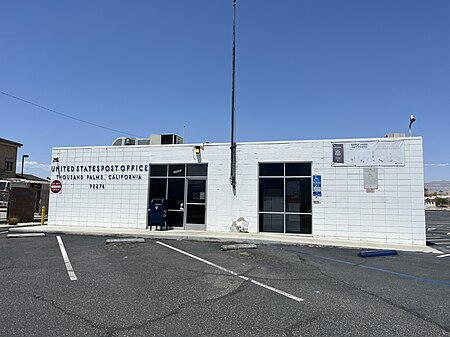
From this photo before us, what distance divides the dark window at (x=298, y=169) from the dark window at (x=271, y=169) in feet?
1.02

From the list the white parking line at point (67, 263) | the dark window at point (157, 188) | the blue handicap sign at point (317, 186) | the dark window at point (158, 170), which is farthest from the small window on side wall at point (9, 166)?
the blue handicap sign at point (317, 186)

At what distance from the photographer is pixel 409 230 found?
1335cm

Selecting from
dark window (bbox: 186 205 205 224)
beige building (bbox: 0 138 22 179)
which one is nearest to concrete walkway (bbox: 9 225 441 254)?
dark window (bbox: 186 205 205 224)

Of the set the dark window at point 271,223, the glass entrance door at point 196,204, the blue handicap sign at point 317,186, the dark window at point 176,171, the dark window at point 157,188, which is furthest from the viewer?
the dark window at point 157,188

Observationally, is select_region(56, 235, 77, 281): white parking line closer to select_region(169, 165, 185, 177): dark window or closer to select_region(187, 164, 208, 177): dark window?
select_region(169, 165, 185, 177): dark window

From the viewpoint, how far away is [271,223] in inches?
593

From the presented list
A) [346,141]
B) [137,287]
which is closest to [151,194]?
[346,141]

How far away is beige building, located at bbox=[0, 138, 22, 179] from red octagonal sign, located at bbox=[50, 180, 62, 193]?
30.7m

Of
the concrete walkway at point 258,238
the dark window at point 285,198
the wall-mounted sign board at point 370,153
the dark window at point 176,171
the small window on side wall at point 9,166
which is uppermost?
the small window on side wall at point 9,166

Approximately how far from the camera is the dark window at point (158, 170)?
Result: 54.6 ft

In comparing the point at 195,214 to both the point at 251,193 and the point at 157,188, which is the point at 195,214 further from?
the point at 251,193

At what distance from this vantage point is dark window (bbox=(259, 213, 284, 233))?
14.9 m

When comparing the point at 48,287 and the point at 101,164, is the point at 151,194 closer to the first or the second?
the point at 101,164

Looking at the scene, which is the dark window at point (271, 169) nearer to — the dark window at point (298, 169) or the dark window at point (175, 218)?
the dark window at point (298, 169)
